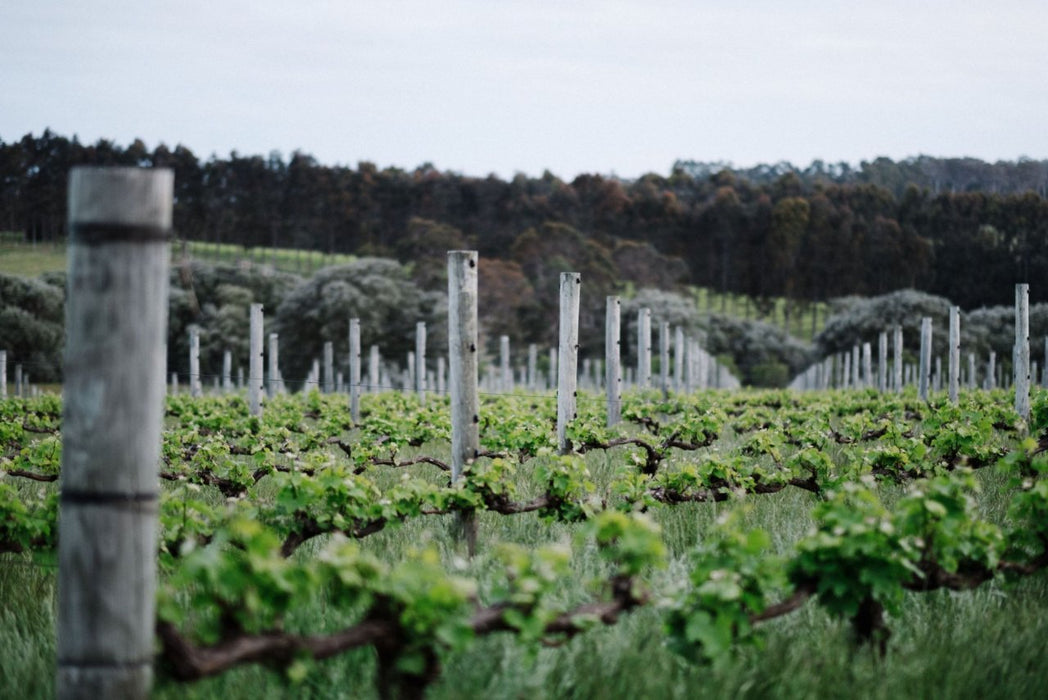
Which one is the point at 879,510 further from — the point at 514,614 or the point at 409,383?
the point at 409,383

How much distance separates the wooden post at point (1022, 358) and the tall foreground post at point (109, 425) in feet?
43.9

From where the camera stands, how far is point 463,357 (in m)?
6.88

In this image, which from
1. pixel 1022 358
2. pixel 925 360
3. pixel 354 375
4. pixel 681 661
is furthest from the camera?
pixel 925 360

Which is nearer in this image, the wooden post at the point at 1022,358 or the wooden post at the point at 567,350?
the wooden post at the point at 567,350

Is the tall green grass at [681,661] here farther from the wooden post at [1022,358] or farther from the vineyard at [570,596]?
the wooden post at [1022,358]

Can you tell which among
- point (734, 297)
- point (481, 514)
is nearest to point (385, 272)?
point (734, 297)

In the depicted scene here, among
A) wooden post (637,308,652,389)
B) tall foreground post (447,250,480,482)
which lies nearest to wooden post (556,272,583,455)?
tall foreground post (447,250,480,482)

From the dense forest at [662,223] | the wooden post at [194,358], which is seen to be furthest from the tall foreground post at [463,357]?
the dense forest at [662,223]

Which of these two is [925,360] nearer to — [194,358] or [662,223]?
[194,358]

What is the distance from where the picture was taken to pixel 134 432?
2.85 meters

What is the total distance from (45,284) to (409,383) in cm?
1881

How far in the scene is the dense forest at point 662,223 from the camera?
60312 millimetres

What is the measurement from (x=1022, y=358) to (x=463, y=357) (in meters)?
10.6

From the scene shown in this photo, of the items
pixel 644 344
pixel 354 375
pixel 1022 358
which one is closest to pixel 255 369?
pixel 354 375
